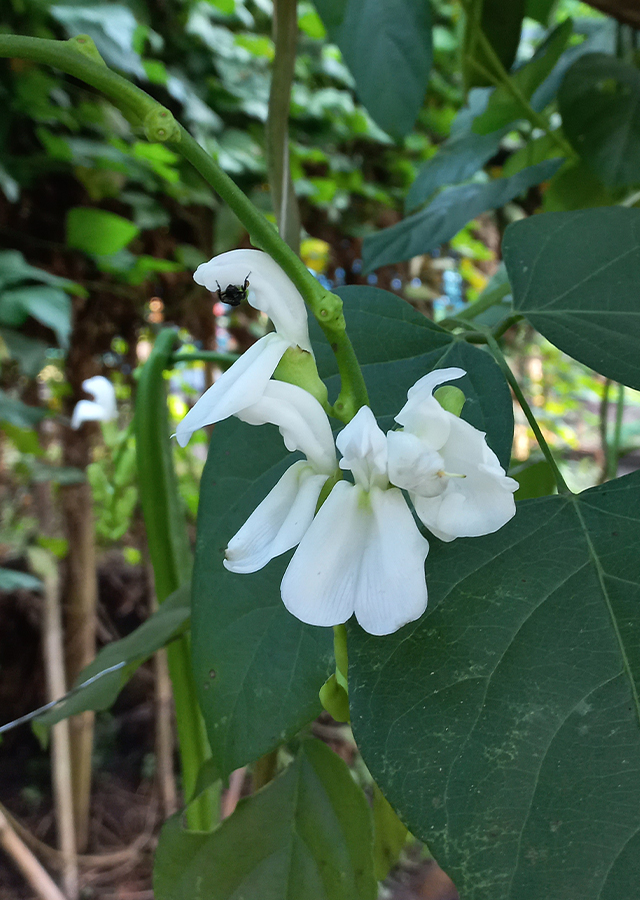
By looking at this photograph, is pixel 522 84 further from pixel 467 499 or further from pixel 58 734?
pixel 58 734

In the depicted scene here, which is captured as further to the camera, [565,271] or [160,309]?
[160,309]

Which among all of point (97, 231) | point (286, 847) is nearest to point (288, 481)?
point (286, 847)

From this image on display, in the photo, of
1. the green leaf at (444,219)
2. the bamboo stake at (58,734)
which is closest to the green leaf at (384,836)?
the green leaf at (444,219)

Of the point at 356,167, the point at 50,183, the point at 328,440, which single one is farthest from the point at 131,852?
the point at 356,167

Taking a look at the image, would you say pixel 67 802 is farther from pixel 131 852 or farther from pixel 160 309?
pixel 160 309

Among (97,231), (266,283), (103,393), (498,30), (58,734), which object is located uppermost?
(97,231)

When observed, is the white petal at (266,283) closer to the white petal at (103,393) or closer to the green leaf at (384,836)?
the green leaf at (384,836)
